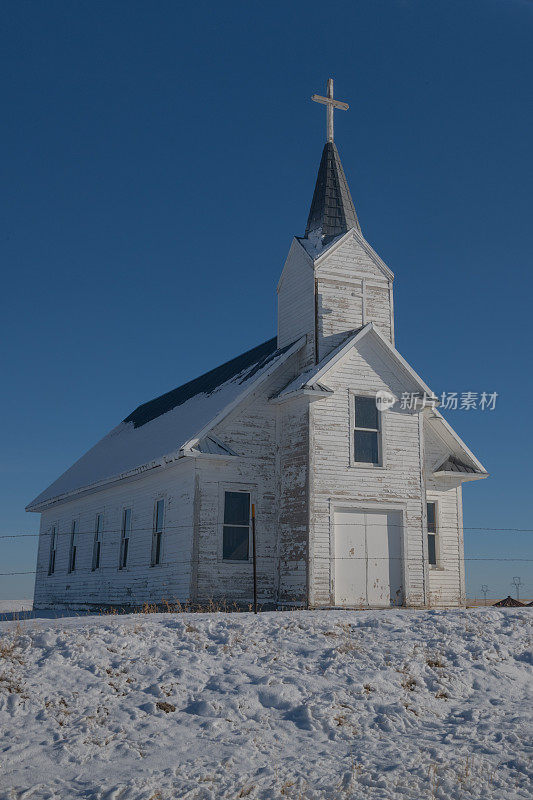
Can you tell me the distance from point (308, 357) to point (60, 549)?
45.4ft

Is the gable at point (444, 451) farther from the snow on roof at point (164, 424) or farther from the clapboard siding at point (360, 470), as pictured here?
the snow on roof at point (164, 424)

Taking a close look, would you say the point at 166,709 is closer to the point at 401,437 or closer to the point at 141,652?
the point at 141,652

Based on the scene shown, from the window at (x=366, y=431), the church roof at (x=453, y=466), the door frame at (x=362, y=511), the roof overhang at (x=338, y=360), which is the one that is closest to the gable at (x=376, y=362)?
the roof overhang at (x=338, y=360)

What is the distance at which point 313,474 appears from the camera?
20.0 meters

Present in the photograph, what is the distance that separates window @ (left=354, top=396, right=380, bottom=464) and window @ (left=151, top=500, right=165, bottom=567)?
224 inches

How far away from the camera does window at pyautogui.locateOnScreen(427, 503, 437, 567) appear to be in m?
Result: 23.2

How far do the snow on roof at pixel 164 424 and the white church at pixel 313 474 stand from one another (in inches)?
5.5

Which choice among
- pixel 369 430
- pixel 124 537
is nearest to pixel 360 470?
pixel 369 430

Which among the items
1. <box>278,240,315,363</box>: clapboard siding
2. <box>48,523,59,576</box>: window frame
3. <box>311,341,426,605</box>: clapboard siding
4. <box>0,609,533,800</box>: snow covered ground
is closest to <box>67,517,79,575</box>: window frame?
<box>48,523,59,576</box>: window frame

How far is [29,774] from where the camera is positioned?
855 cm

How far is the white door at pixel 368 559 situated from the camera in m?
19.8

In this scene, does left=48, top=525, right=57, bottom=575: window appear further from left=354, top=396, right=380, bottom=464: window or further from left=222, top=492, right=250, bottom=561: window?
left=354, top=396, right=380, bottom=464: window

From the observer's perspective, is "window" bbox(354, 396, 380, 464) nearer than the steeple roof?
Yes

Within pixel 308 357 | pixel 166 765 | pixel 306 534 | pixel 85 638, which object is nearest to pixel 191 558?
pixel 306 534
